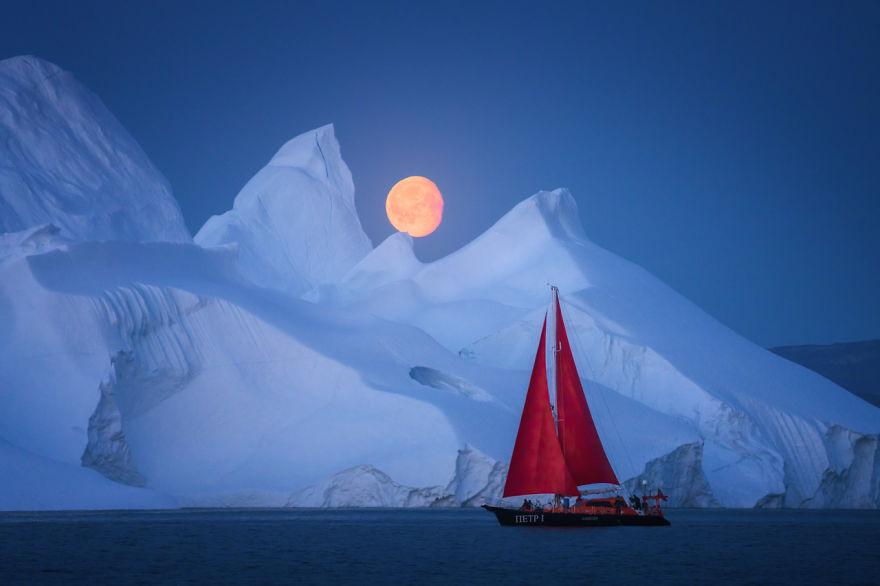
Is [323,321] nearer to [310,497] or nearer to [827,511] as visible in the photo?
[310,497]

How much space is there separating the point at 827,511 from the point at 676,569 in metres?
38.2

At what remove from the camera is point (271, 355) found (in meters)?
50.5

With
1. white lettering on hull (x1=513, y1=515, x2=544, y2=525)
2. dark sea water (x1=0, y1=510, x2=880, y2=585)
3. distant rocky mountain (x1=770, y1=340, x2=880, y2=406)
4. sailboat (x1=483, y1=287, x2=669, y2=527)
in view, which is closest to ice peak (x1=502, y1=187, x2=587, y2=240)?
dark sea water (x1=0, y1=510, x2=880, y2=585)

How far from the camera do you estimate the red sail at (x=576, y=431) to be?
3475 cm

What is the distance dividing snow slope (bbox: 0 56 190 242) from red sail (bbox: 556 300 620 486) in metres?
33.4

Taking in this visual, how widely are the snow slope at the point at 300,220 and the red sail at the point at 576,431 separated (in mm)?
47712

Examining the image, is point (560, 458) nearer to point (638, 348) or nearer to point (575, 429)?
point (575, 429)

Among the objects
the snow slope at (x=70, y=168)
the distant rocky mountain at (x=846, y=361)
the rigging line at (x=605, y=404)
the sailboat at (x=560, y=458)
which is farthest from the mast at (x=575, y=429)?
the distant rocky mountain at (x=846, y=361)

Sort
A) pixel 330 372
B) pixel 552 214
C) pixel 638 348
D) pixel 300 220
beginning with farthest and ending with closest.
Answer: pixel 300 220, pixel 552 214, pixel 638 348, pixel 330 372

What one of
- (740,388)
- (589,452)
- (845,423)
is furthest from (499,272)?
(589,452)

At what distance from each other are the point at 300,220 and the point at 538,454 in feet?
184

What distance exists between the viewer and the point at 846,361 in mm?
178125

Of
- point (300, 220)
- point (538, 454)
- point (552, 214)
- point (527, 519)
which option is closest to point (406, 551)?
point (538, 454)

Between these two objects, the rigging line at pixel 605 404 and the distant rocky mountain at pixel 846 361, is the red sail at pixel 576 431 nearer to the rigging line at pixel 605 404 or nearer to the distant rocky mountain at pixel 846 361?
the rigging line at pixel 605 404
